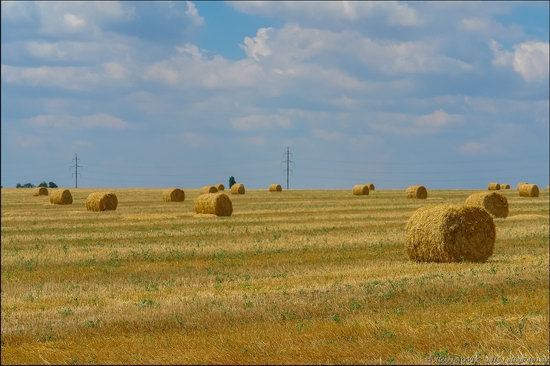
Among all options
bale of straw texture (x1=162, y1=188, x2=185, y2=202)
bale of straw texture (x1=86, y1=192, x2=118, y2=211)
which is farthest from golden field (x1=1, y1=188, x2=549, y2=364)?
bale of straw texture (x1=162, y1=188, x2=185, y2=202)

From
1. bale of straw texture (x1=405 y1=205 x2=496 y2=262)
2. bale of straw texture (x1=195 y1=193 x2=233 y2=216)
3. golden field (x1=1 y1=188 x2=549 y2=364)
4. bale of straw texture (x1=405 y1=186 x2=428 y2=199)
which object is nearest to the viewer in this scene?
golden field (x1=1 y1=188 x2=549 y2=364)

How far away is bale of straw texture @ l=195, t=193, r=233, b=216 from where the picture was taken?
46344 millimetres

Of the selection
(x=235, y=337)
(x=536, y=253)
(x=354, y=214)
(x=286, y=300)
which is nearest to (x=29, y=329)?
(x=235, y=337)

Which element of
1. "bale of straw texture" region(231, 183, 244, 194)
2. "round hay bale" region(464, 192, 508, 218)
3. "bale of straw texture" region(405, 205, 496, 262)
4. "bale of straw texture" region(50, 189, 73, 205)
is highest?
"bale of straw texture" region(231, 183, 244, 194)

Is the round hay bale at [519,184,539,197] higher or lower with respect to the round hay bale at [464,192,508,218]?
higher

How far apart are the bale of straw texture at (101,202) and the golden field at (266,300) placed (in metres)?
19.7

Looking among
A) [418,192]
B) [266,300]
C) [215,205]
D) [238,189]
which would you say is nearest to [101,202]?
[215,205]

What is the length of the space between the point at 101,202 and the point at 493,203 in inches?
983

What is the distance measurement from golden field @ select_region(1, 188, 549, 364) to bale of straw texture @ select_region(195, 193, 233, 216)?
38.7ft

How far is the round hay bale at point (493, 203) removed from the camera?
43.3 m

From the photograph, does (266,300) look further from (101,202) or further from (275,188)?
(275,188)

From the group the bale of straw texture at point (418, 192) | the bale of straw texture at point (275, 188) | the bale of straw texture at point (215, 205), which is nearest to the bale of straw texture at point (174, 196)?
the bale of straw texture at point (215, 205)

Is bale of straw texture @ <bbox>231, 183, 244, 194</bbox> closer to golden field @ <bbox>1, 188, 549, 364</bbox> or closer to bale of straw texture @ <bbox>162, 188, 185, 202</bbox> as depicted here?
bale of straw texture @ <bbox>162, 188, 185, 202</bbox>

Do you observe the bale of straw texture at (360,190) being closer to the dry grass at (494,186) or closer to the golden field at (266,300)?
the dry grass at (494,186)
